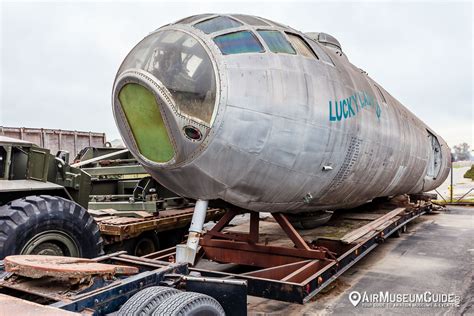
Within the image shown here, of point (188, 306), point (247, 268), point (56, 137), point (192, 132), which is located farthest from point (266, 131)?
point (56, 137)

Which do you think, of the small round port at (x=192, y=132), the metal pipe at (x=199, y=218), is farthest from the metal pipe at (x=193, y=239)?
the small round port at (x=192, y=132)

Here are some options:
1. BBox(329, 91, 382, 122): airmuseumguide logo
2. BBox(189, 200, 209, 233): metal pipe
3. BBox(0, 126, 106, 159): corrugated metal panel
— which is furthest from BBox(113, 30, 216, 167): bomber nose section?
BBox(0, 126, 106, 159): corrugated metal panel

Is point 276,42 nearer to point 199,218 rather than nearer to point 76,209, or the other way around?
point 199,218

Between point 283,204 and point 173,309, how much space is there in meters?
2.85

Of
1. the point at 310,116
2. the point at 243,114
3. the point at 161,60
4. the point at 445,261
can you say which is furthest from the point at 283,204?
the point at 445,261

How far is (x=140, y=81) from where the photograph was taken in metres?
4.13

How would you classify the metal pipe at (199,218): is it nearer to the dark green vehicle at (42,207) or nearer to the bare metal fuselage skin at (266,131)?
the bare metal fuselage skin at (266,131)

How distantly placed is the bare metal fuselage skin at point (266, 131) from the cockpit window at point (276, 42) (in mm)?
102

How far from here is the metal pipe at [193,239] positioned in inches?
188

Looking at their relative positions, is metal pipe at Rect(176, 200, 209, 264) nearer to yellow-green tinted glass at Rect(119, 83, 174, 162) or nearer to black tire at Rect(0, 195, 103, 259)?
yellow-green tinted glass at Rect(119, 83, 174, 162)

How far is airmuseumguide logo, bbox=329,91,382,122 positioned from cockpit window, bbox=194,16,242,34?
1.69 meters

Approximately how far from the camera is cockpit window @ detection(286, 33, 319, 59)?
5288mm

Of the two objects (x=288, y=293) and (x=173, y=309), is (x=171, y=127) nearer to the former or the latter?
(x=173, y=309)

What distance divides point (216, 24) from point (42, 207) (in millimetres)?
2894
